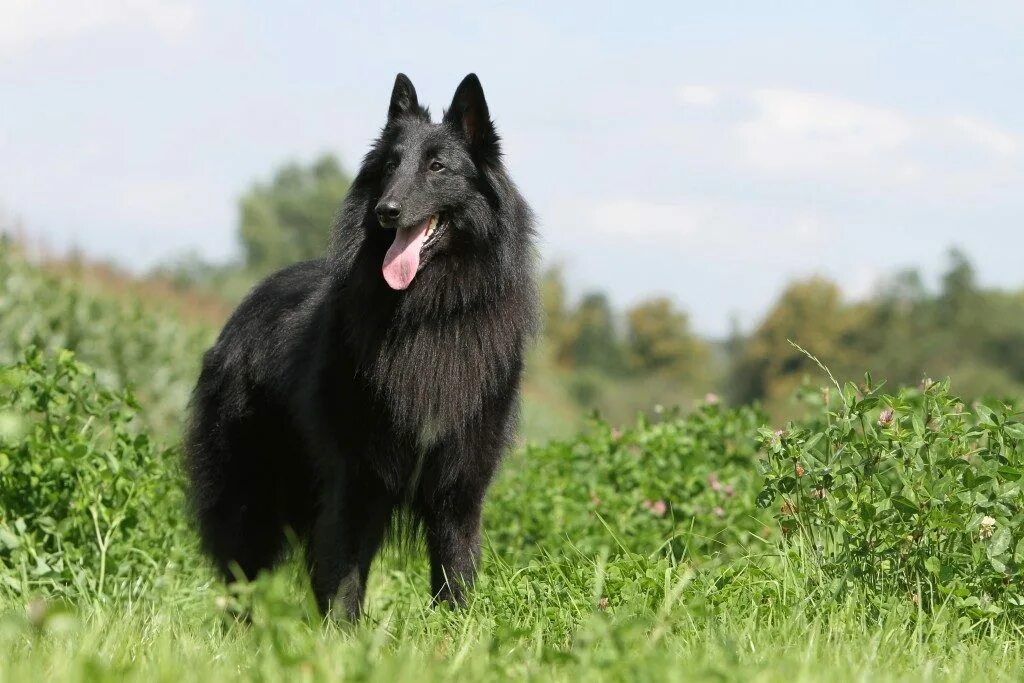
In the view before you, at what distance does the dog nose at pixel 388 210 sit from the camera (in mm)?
4676

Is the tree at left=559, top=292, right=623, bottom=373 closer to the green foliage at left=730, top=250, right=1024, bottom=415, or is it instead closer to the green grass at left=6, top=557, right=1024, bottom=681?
the green foliage at left=730, top=250, right=1024, bottom=415

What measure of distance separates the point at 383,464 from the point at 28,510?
166cm

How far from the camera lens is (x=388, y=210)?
4.68 meters

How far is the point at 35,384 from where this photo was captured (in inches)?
209

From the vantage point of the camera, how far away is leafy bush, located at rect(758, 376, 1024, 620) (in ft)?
13.2

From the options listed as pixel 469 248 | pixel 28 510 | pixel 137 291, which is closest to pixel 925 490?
pixel 469 248

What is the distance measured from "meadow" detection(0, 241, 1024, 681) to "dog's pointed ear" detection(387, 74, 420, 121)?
1960 mm

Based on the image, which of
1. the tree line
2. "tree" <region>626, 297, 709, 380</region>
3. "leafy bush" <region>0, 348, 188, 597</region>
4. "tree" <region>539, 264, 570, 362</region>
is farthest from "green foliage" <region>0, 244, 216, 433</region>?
"tree" <region>626, 297, 709, 380</region>

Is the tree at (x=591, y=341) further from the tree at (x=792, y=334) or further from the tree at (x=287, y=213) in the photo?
the tree at (x=287, y=213)

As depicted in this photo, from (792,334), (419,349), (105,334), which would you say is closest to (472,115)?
(419,349)

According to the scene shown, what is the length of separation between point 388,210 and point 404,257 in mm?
273

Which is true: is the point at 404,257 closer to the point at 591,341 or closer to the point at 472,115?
the point at 472,115

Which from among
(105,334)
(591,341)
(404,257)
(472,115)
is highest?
(472,115)

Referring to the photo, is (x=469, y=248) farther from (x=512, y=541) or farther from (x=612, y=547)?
(x=512, y=541)
